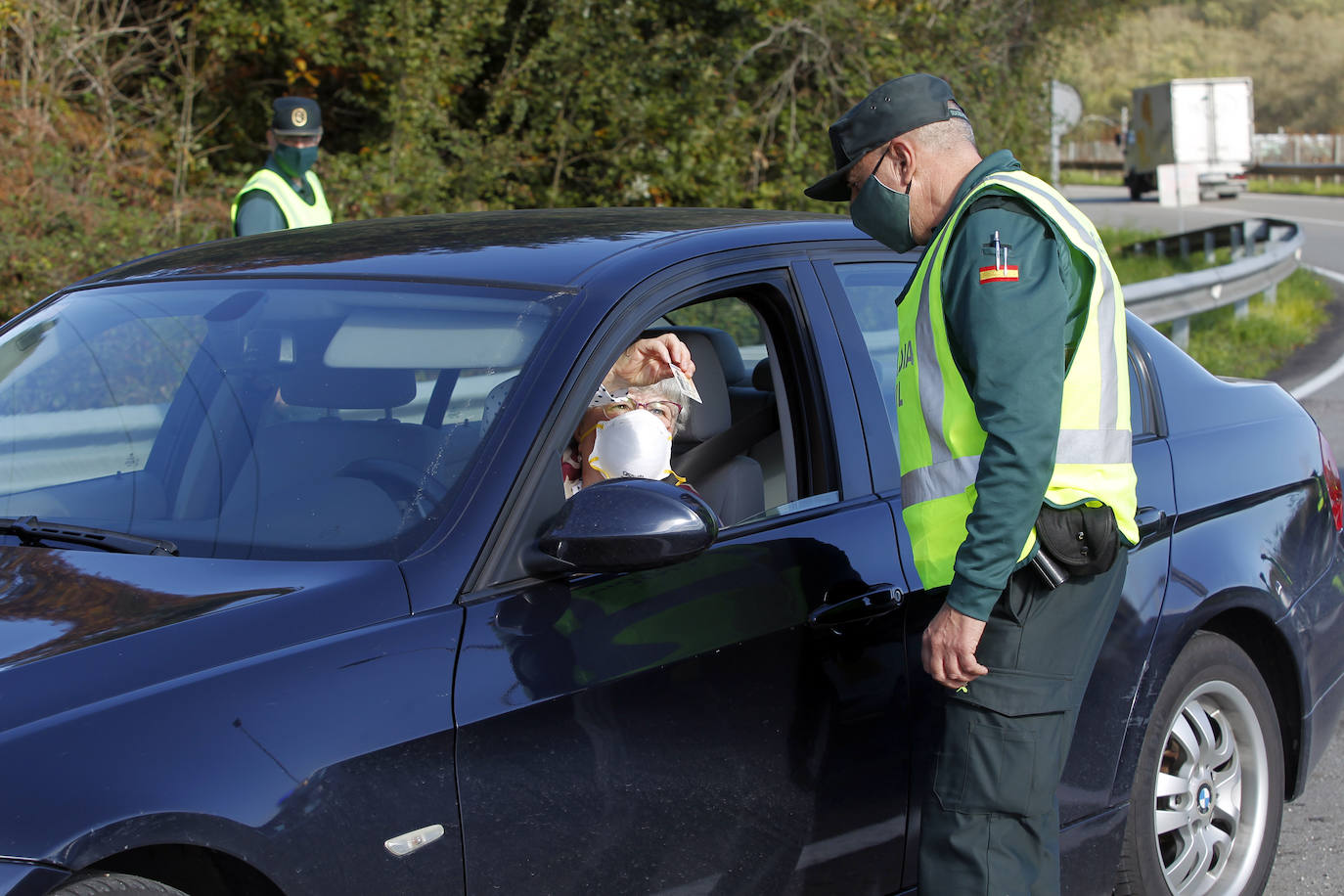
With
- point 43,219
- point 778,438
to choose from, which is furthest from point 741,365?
point 43,219

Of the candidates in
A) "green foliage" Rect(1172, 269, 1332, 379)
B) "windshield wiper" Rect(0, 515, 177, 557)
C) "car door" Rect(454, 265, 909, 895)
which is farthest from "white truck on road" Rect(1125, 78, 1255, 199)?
"windshield wiper" Rect(0, 515, 177, 557)

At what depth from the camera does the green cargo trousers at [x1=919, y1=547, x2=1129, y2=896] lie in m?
2.41

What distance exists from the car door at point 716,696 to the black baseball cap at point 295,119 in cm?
462

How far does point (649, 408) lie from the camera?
3229 millimetres

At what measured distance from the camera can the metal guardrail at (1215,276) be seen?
1023 centimetres

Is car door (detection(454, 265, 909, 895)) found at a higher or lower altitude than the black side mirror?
lower

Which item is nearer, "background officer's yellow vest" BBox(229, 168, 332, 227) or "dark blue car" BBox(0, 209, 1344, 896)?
"dark blue car" BBox(0, 209, 1344, 896)

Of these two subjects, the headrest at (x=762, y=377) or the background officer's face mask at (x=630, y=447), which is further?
the headrest at (x=762, y=377)

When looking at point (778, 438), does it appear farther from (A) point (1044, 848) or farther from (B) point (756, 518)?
(A) point (1044, 848)

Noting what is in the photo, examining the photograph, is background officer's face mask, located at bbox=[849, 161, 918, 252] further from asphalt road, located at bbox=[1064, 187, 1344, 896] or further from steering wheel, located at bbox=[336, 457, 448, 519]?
asphalt road, located at bbox=[1064, 187, 1344, 896]

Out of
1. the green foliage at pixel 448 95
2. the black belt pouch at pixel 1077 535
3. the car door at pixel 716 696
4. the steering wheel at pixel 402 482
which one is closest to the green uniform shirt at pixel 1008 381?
the black belt pouch at pixel 1077 535

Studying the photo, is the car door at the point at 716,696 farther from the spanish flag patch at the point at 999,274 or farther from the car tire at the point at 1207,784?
the car tire at the point at 1207,784

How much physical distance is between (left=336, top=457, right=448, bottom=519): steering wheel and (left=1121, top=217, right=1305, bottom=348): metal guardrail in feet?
20.7

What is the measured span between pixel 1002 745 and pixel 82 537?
5.30ft
